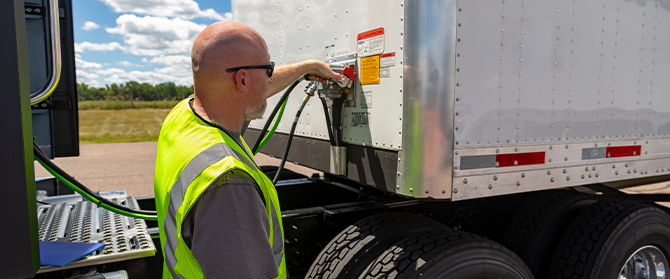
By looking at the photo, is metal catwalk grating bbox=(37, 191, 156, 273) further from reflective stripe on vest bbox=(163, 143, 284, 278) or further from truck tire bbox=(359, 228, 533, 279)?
truck tire bbox=(359, 228, 533, 279)

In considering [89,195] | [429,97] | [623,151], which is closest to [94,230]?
[89,195]

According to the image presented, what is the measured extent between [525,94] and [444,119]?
0.57 meters

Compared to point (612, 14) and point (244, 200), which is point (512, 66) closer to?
point (612, 14)

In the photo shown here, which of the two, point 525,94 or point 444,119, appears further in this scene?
point 525,94

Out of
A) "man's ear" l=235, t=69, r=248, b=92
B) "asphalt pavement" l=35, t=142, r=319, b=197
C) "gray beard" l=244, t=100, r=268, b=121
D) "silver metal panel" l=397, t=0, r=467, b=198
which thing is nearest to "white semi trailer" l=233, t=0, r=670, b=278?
"silver metal panel" l=397, t=0, r=467, b=198

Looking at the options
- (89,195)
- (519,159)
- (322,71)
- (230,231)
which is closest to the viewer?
(230,231)

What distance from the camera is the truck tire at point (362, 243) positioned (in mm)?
2311

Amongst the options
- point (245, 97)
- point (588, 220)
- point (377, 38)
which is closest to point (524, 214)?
point (588, 220)

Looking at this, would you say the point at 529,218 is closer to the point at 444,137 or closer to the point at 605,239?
the point at 605,239

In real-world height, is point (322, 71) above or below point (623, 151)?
above

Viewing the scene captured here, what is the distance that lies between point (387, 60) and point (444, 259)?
1041mm

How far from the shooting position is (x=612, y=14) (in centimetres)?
267

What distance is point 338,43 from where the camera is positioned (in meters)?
2.76

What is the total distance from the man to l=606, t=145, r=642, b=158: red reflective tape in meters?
2.28
